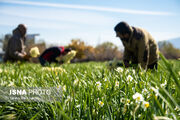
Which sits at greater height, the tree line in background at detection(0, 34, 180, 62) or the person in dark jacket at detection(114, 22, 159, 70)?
the person in dark jacket at detection(114, 22, 159, 70)

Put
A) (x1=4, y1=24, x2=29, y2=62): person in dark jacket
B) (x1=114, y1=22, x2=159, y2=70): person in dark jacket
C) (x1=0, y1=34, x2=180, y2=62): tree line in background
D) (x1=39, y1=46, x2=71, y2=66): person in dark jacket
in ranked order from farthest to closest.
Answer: (x1=0, y1=34, x2=180, y2=62): tree line in background < (x1=39, y1=46, x2=71, y2=66): person in dark jacket < (x1=4, y1=24, x2=29, y2=62): person in dark jacket < (x1=114, y1=22, x2=159, y2=70): person in dark jacket

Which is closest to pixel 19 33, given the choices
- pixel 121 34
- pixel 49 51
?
pixel 49 51

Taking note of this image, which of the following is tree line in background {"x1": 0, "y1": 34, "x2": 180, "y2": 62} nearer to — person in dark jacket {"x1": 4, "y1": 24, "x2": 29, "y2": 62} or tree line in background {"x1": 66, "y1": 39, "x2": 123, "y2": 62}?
tree line in background {"x1": 66, "y1": 39, "x2": 123, "y2": 62}

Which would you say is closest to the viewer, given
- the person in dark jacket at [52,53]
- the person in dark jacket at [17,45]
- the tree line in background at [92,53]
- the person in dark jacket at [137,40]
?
the person in dark jacket at [137,40]

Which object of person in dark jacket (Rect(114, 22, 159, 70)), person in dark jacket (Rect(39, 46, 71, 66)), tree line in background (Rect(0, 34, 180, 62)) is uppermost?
person in dark jacket (Rect(114, 22, 159, 70))

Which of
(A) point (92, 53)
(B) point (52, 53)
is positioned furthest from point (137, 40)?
(A) point (92, 53)

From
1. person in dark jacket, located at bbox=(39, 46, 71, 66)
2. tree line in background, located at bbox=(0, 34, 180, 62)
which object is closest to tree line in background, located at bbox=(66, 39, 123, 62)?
tree line in background, located at bbox=(0, 34, 180, 62)

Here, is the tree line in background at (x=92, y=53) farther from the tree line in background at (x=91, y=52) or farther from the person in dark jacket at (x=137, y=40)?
the person in dark jacket at (x=137, y=40)

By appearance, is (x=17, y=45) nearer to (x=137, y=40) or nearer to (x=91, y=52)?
(x=137, y=40)

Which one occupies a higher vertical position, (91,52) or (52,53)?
(52,53)

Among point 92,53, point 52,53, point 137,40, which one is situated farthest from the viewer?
point 92,53

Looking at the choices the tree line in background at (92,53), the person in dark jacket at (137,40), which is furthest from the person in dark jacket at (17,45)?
the tree line in background at (92,53)

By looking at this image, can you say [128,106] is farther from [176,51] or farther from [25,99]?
[176,51]

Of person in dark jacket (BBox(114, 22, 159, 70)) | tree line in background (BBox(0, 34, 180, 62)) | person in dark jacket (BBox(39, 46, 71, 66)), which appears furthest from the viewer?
tree line in background (BBox(0, 34, 180, 62))
